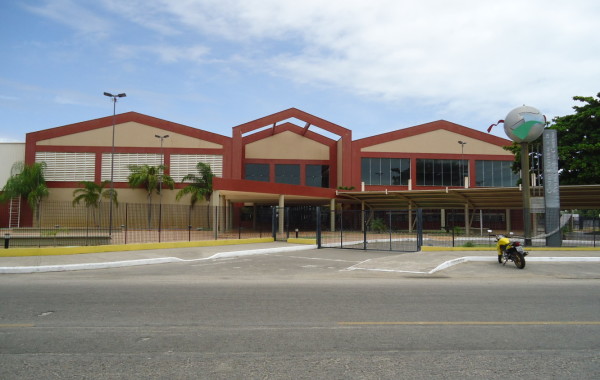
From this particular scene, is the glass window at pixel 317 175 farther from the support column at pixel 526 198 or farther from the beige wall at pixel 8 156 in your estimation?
the support column at pixel 526 198

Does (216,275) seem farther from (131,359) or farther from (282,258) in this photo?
(131,359)

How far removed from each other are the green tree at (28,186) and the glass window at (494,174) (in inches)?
1657

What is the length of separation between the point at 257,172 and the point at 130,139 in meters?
13.0

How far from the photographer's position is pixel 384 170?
150 feet

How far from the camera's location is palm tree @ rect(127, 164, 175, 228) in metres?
41.1

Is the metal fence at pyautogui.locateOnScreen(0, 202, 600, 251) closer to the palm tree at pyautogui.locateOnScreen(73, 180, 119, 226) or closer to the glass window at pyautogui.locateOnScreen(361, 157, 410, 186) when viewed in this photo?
the palm tree at pyautogui.locateOnScreen(73, 180, 119, 226)

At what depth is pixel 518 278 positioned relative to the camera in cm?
1223

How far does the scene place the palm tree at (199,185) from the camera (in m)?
41.3

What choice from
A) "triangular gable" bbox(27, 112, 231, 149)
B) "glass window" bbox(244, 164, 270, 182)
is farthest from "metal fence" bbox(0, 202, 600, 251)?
"glass window" bbox(244, 164, 270, 182)

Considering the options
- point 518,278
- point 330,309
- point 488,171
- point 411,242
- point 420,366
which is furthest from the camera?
point 488,171

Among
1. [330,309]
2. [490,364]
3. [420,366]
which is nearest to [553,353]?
[490,364]

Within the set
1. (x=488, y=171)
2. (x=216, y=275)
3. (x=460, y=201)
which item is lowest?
(x=216, y=275)

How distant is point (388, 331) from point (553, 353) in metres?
1.92

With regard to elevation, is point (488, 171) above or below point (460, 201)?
above
